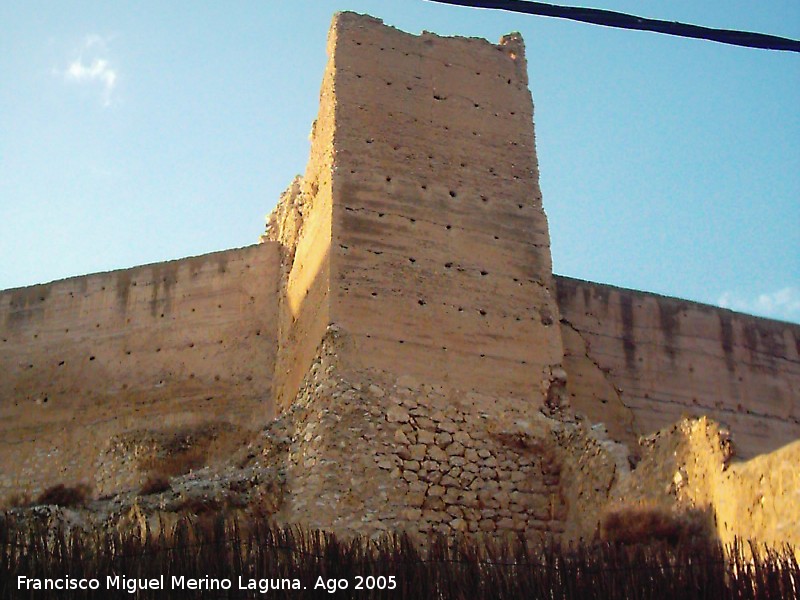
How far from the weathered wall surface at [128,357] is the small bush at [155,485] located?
171 centimetres

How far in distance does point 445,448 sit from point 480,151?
3772mm

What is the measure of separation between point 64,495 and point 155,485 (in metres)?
2.23

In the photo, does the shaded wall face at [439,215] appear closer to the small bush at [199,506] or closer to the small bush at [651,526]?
the small bush at [199,506]

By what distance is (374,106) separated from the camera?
13.8 m

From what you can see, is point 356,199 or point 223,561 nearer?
point 223,561

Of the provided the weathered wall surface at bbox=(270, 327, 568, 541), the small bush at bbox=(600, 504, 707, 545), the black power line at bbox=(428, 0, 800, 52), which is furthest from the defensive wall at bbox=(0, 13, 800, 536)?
the black power line at bbox=(428, 0, 800, 52)

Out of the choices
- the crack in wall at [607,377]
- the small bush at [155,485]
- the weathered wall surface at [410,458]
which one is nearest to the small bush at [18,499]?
the small bush at [155,485]

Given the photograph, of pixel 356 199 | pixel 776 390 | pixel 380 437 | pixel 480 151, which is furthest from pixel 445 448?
pixel 776 390

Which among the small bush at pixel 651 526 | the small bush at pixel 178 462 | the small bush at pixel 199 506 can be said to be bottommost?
the small bush at pixel 651 526

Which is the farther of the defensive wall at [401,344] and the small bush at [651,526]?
the defensive wall at [401,344]

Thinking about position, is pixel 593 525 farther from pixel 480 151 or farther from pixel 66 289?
pixel 66 289

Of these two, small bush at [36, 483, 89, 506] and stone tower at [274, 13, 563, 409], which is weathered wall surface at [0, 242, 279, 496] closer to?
small bush at [36, 483, 89, 506]

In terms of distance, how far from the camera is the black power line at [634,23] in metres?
5.88

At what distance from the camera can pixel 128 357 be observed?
1534 cm
